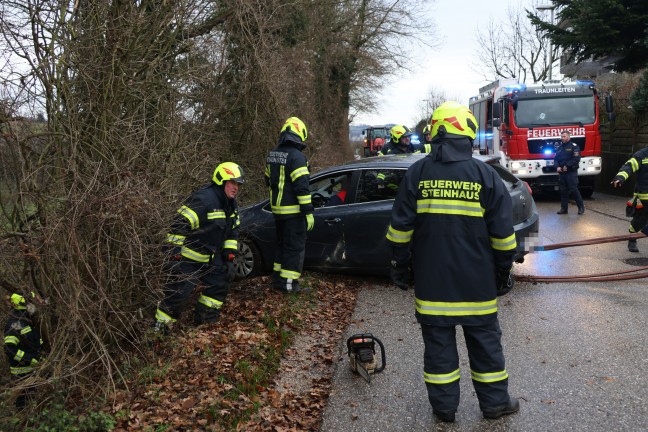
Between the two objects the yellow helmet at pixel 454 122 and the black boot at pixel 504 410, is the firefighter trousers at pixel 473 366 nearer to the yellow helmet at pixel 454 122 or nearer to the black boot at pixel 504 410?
the black boot at pixel 504 410

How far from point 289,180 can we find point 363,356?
9.34ft

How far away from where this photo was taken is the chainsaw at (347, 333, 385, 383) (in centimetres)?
502

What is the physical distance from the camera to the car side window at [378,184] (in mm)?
7926

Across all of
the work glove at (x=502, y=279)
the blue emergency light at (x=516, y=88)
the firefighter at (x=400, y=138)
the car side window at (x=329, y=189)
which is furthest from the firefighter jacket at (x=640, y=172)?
the blue emergency light at (x=516, y=88)

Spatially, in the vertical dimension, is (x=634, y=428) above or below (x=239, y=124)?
below

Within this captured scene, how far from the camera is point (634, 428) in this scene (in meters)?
4.08

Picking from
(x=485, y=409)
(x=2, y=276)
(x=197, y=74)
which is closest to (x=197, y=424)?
(x=2, y=276)

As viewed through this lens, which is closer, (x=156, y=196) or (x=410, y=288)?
(x=156, y=196)

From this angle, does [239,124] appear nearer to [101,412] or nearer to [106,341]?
[106,341]

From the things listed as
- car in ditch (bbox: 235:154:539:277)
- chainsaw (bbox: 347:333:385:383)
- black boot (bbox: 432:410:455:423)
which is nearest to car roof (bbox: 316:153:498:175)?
car in ditch (bbox: 235:154:539:277)

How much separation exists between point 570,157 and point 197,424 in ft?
38.6

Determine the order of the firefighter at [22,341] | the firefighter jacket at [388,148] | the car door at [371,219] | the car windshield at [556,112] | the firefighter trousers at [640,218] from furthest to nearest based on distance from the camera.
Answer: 1. the car windshield at [556,112]
2. the firefighter jacket at [388,148]
3. the firefighter trousers at [640,218]
4. the car door at [371,219]
5. the firefighter at [22,341]

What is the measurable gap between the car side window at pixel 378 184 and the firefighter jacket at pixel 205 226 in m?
2.13

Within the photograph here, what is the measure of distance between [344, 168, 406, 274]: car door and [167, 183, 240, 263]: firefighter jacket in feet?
6.24
